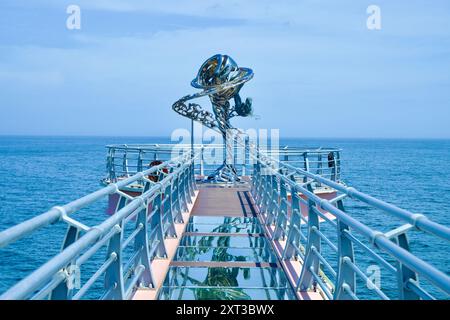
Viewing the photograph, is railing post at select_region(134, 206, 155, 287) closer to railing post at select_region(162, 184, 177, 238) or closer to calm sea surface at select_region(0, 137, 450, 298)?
railing post at select_region(162, 184, 177, 238)

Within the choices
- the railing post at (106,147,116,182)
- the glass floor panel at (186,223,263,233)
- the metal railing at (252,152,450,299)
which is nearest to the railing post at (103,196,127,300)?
the metal railing at (252,152,450,299)

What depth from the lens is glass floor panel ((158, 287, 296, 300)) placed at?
439cm

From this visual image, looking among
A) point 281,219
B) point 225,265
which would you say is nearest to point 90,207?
point 281,219

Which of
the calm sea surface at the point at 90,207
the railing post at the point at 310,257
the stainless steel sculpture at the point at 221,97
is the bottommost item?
the calm sea surface at the point at 90,207

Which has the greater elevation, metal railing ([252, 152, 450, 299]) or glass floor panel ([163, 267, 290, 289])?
metal railing ([252, 152, 450, 299])

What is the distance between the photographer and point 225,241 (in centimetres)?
677

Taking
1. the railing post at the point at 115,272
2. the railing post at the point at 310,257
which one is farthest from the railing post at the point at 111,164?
the railing post at the point at 115,272

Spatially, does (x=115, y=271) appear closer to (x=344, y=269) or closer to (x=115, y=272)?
(x=115, y=272)

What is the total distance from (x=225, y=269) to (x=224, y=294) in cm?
86

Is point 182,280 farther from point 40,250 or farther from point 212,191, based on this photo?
point 40,250

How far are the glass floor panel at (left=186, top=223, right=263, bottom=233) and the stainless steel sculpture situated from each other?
290 inches

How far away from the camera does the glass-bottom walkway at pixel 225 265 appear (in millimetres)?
4551

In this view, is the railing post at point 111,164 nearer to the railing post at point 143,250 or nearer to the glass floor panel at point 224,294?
the railing post at point 143,250
